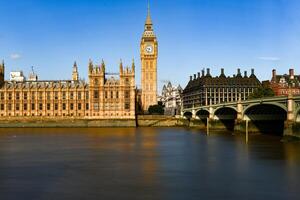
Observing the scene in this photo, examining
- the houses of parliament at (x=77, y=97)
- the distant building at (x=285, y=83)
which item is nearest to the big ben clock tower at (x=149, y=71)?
the houses of parliament at (x=77, y=97)

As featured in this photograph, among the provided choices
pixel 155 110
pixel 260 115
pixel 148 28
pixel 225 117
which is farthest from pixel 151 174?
pixel 148 28

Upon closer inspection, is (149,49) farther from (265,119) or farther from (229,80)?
(265,119)

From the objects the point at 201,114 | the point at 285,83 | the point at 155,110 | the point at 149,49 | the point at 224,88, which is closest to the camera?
the point at 201,114

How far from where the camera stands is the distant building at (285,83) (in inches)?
4801

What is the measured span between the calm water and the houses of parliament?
234 feet

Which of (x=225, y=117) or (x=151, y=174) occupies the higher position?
(x=225, y=117)

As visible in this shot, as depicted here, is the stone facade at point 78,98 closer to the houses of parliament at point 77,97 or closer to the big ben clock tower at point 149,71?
the houses of parliament at point 77,97

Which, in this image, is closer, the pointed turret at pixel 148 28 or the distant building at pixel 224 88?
the distant building at pixel 224 88

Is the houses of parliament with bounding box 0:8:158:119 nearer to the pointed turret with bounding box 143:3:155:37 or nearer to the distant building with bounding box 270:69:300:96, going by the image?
the pointed turret with bounding box 143:3:155:37

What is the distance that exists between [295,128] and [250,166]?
20.4 metres

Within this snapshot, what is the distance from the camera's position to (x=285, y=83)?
123875 mm

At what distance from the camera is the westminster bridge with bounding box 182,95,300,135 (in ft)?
167

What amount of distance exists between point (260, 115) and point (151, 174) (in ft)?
157

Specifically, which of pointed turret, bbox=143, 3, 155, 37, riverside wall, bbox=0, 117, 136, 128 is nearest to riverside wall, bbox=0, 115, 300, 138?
riverside wall, bbox=0, 117, 136, 128
